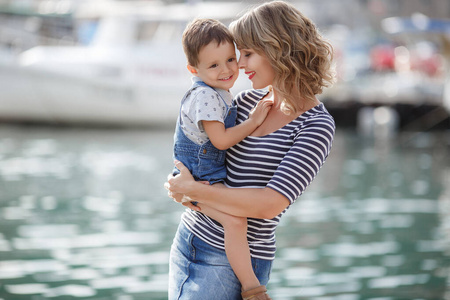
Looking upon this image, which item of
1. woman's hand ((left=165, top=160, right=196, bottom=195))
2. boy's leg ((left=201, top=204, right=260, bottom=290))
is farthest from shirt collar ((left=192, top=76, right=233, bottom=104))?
boy's leg ((left=201, top=204, right=260, bottom=290))

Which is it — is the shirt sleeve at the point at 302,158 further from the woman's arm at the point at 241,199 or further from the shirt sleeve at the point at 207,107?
the shirt sleeve at the point at 207,107

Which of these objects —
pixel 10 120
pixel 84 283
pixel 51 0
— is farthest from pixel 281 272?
pixel 51 0

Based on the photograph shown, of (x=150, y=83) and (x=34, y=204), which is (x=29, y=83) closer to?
(x=150, y=83)

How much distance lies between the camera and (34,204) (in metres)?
8.86

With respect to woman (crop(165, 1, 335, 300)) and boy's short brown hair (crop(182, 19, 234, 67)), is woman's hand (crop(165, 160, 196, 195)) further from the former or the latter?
boy's short brown hair (crop(182, 19, 234, 67))

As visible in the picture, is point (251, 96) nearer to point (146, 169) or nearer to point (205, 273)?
point (205, 273)

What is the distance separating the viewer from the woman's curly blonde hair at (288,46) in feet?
7.29

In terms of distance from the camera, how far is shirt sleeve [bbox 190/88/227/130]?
232 cm

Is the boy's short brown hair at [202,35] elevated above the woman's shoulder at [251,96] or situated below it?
above

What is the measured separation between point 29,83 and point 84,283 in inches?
514

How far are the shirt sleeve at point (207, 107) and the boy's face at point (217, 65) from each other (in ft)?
0.16

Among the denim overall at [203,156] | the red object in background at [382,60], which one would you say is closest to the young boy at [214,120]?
the denim overall at [203,156]

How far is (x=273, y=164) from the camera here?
228 cm

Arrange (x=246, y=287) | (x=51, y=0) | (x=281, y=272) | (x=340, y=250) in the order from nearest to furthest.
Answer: (x=246, y=287) < (x=281, y=272) < (x=340, y=250) < (x=51, y=0)
